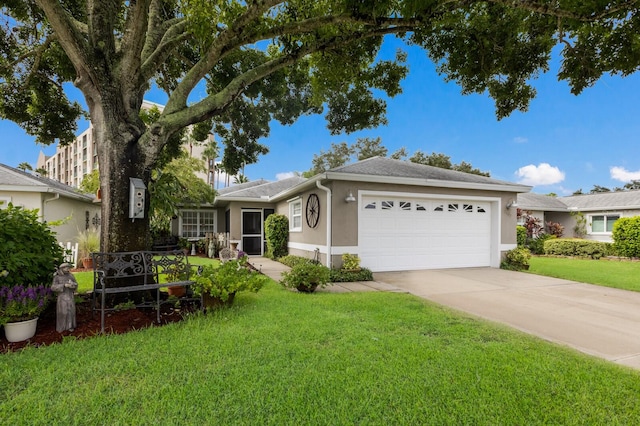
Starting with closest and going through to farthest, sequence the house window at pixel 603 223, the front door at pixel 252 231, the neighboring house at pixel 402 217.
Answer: the neighboring house at pixel 402 217
the front door at pixel 252 231
the house window at pixel 603 223

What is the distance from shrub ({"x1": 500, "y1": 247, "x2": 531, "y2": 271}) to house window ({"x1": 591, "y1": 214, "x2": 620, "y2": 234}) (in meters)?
12.3

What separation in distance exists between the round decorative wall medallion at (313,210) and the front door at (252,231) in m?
5.23

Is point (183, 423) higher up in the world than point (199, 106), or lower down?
lower down

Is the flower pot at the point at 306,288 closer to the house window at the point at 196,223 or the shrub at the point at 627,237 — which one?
the house window at the point at 196,223

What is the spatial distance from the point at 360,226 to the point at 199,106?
5.12 metres

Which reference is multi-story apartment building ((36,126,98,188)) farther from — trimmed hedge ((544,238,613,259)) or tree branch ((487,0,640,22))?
trimmed hedge ((544,238,613,259))

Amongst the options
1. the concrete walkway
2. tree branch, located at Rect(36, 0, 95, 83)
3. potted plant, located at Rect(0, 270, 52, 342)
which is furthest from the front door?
potted plant, located at Rect(0, 270, 52, 342)

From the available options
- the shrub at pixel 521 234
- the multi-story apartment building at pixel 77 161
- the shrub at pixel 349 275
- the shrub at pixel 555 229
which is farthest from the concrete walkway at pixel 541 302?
the multi-story apartment building at pixel 77 161

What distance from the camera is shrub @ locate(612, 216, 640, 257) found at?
44.7ft

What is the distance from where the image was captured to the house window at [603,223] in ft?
57.9

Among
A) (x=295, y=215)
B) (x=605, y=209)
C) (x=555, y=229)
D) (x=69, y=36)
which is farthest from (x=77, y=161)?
(x=605, y=209)

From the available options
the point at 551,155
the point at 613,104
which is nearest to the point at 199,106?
the point at 613,104

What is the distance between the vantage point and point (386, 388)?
261 cm

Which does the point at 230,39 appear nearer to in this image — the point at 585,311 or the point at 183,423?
the point at 183,423
